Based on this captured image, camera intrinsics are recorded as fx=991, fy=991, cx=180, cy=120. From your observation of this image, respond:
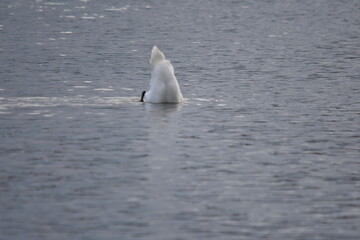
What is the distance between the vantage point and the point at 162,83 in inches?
1270

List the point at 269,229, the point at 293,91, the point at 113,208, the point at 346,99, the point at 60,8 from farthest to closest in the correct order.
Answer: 1. the point at 60,8
2. the point at 293,91
3. the point at 346,99
4. the point at 113,208
5. the point at 269,229

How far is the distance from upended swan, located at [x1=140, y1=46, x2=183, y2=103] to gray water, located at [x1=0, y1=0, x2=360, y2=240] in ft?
1.40

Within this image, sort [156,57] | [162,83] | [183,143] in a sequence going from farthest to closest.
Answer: [156,57] < [162,83] < [183,143]

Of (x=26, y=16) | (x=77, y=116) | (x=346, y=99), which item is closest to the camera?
(x=77, y=116)

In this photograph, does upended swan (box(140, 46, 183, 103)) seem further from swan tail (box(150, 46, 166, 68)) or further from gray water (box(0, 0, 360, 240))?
gray water (box(0, 0, 360, 240))

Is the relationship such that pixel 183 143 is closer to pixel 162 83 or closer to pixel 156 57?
pixel 162 83

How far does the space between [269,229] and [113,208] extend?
3.19 m

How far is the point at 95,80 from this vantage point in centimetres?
3938

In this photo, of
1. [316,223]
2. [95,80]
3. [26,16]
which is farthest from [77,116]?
[26,16]

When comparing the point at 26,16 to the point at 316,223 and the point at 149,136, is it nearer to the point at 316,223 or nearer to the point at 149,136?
the point at 149,136

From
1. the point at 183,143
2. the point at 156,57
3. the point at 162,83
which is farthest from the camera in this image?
the point at 156,57

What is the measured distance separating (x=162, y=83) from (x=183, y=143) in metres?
6.33

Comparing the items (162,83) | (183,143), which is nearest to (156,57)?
(162,83)

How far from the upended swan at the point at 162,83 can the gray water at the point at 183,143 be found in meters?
0.43
